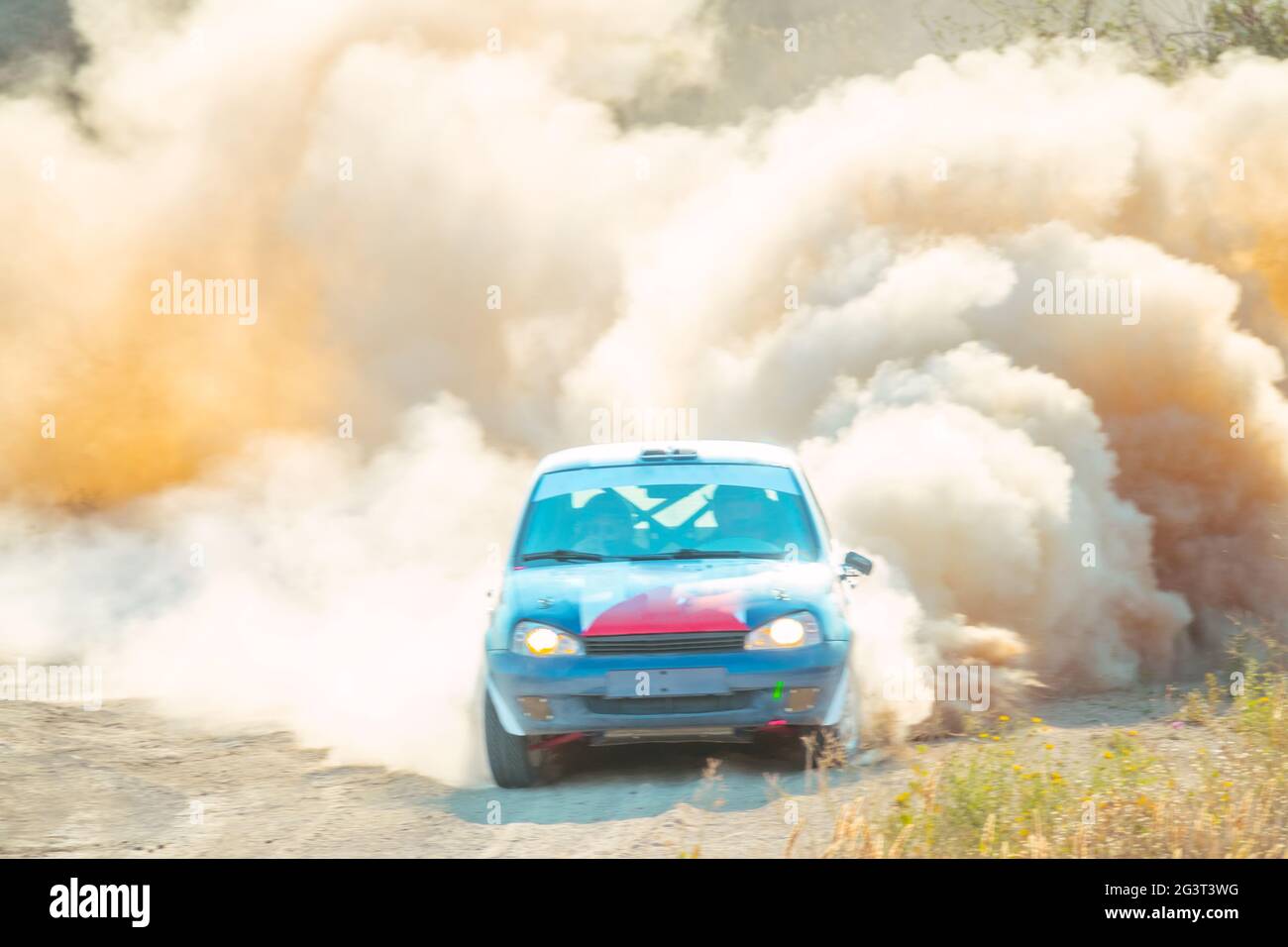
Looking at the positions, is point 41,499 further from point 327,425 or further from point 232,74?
point 232,74

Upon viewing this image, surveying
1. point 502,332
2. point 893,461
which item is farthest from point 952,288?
point 502,332

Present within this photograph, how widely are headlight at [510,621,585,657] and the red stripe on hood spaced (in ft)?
0.32

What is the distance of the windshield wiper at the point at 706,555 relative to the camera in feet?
29.2

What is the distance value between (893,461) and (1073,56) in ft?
41.4

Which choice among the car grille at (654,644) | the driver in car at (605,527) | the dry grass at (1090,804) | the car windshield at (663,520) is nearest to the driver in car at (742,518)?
the car windshield at (663,520)

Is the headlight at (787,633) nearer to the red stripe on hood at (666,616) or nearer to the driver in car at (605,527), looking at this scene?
the red stripe on hood at (666,616)

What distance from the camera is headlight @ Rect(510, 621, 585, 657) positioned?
26.7 ft

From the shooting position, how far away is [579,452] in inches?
389

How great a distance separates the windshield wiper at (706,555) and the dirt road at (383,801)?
106 centimetres

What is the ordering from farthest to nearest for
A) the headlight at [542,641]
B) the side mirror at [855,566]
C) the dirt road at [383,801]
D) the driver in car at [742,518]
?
the driver in car at [742,518] < the side mirror at [855,566] < the headlight at [542,641] < the dirt road at [383,801]

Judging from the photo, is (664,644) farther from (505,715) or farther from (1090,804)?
(1090,804)

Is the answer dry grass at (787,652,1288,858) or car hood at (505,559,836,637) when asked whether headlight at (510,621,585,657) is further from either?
dry grass at (787,652,1288,858)

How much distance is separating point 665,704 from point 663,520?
1810mm

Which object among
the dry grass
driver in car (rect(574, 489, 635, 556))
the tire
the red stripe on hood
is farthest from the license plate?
driver in car (rect(574, 489, 635, 556))
